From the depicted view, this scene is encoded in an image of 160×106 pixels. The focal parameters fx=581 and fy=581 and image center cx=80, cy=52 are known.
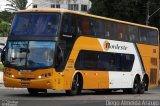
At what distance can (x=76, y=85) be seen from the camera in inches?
1005

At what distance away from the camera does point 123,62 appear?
3020 cm

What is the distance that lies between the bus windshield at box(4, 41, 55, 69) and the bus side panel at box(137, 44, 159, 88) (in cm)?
920

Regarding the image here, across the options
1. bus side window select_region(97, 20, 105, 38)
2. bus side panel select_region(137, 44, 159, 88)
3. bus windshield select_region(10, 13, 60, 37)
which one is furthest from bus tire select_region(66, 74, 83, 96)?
bus side panel select_region(137, 44, 159, 88)

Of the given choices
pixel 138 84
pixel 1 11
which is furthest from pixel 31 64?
pixel 1 11

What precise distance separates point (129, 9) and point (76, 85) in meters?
42.1

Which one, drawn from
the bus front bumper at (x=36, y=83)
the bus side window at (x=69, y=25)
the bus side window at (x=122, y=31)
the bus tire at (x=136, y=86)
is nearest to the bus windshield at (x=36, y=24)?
the bus side window at (x=69, y=25)

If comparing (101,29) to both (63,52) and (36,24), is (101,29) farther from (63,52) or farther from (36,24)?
(36,24)

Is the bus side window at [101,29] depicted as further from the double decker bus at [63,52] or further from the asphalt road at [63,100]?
the asphalt road at [63,100]

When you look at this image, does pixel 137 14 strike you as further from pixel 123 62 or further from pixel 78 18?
pixel 78 18

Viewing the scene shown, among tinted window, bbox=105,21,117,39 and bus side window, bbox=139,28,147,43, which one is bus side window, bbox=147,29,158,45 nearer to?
bus side window, bbox=139,28,147,43

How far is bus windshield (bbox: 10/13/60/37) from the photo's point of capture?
24.1 m

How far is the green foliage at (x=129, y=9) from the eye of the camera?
66750mm

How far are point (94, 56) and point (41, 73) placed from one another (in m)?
4.14

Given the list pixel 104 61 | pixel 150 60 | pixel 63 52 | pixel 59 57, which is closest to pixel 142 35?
pixel 150 60
